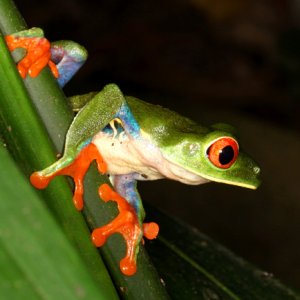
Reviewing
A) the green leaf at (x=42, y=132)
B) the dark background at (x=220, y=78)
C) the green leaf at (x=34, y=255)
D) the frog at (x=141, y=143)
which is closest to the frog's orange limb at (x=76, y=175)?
the green leaf at (x=42, y=132)

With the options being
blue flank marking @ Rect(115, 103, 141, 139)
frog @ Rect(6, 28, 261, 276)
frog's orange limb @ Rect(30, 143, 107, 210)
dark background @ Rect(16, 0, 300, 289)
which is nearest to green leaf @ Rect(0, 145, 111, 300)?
frog's orange limb @ Rect(30, 143, 107, 210)

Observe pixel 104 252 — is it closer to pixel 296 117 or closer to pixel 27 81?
pixel 27 81

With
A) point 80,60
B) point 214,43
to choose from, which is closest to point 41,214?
point 80,60

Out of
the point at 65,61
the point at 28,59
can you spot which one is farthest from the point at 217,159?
the point at 28,59

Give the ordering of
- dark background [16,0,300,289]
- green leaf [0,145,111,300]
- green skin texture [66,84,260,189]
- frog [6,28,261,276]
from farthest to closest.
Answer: dark background [16,0,300,289], green skin texture [66,84,260,189], frog [6,28,261,276], green leaf [0,145,111,300]

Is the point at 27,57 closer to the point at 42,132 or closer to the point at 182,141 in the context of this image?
the point at 42,132

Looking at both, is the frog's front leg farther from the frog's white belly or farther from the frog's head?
the frog's head

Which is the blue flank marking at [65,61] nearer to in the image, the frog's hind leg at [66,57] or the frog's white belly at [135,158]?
the frog's hind leg at [66,57]
